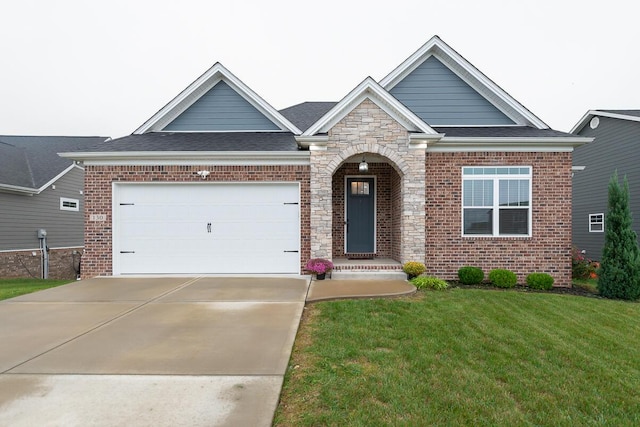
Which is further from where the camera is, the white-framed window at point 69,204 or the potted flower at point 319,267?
the white-framed window at point 69,204

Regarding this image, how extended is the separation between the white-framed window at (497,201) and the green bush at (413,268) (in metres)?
1.60

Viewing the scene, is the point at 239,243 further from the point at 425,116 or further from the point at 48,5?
the point at 48,5

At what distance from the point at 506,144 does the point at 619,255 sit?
3.40 m

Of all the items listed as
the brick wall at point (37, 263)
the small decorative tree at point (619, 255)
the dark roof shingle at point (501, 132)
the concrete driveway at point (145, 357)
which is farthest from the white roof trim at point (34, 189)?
the small decorative tree at point (619, 255)

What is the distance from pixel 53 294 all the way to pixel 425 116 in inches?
395

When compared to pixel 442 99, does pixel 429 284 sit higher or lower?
lower

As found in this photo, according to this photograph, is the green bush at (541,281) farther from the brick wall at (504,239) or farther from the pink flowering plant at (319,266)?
the pink flowering plant at (319,266)

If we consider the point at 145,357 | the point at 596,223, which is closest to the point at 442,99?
the point at 145,357

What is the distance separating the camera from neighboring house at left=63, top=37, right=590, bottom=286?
8398 mm

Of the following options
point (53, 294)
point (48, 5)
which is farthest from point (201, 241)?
point (48, 5)

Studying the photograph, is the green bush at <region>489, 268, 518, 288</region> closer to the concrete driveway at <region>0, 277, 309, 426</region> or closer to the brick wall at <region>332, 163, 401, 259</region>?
the brick wall at <region>332, 163, 401, 259</region>

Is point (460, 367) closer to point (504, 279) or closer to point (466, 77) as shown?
point (504, 279)

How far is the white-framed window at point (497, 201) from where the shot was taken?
28.5 feet

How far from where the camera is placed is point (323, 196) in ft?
27.7
